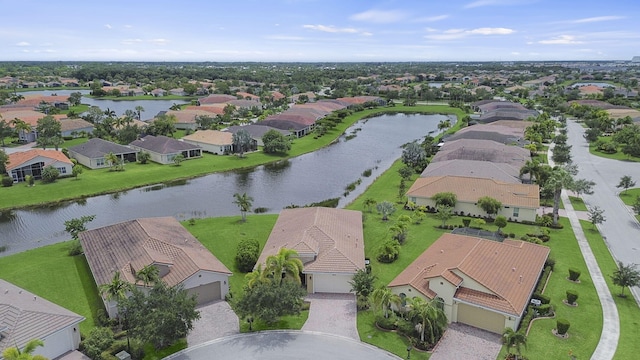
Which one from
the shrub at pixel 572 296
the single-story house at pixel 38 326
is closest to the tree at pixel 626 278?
the shrub at pixel 572 296

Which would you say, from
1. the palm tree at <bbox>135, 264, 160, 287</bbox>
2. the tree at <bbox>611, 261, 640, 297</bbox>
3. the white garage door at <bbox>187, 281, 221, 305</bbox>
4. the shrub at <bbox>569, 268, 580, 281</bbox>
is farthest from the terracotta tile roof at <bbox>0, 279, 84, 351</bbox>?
the tree at <bbox>611, 261, 640, 297</bbox>

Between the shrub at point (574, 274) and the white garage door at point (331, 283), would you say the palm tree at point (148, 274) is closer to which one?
the white garage door at point (331, 283)

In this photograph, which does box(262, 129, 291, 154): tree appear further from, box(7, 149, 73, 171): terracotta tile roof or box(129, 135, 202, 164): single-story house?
box(7, 149, 73, 171): terracotta tile roof

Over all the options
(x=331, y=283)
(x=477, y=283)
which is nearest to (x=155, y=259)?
(x=331, y=283)

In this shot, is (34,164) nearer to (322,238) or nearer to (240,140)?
(240,140)

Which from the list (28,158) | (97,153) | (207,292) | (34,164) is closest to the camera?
(207,292)

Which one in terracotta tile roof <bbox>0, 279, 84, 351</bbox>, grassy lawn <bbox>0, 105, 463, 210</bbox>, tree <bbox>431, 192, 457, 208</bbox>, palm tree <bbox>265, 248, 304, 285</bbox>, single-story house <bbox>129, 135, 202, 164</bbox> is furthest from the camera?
single-story house <bbox>129, 135, 202, 164</bbox>

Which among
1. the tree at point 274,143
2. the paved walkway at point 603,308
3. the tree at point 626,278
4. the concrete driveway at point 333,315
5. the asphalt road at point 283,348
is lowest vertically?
the asphalt road at point 283,348
